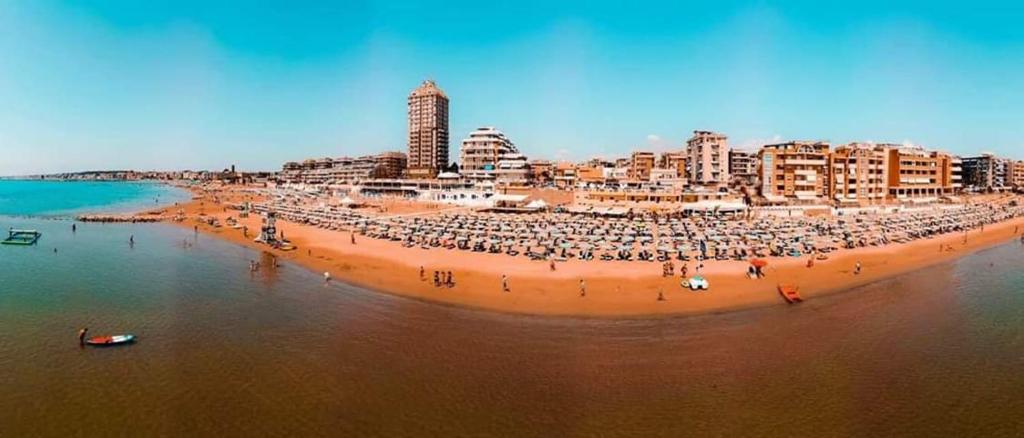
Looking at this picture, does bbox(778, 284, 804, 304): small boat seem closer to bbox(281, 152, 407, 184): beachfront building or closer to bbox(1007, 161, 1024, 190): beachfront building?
bbox(281, 152, 407, 184): beachfront building

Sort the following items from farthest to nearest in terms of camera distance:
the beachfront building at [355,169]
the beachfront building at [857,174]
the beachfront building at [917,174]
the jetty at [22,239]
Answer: the beachfront building at [355,169], the beachfront building at [917,174], the beachfront building at [857,174], the jetty at [22,239]

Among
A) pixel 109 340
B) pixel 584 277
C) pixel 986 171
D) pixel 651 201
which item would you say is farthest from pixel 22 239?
pixel 986 171

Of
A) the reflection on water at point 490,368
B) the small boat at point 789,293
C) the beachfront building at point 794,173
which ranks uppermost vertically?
the beachfront building at point 794,173

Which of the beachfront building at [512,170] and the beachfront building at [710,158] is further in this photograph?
the beachfront building at [710,158]

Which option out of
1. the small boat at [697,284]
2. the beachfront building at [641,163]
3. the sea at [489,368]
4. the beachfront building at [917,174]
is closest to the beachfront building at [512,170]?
the beachfront building at [641,163]

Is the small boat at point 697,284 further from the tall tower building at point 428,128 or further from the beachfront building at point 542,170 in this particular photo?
the tall tower building at point 428,128

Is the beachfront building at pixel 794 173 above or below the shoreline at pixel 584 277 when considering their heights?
above
